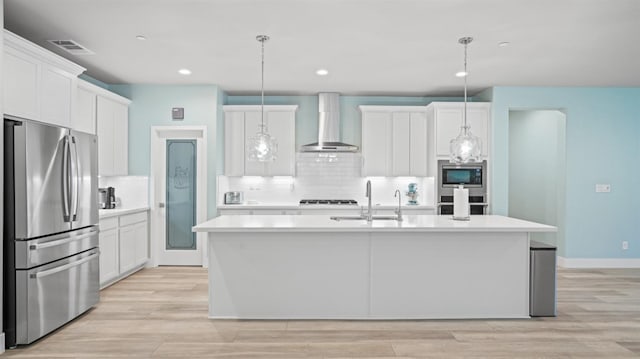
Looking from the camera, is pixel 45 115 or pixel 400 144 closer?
pixel 45 115

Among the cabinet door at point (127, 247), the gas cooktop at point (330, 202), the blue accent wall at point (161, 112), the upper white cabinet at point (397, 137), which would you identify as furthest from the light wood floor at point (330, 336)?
the upper white cabinet at point (397, 137)

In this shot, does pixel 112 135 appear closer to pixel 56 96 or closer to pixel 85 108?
pixel 85 108

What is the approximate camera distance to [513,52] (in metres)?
4.57

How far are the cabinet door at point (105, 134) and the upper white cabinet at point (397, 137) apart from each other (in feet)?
11.8

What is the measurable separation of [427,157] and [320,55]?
2.77 metres

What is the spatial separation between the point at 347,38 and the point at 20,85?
9.36 ft

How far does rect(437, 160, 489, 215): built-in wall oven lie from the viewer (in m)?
6.24

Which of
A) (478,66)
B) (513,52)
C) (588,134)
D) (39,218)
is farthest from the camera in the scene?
(588,134)

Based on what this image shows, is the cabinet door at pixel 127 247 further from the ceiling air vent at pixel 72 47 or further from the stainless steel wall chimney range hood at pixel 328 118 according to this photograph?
the stainless steel wall chimney range hood at pixel 328 118

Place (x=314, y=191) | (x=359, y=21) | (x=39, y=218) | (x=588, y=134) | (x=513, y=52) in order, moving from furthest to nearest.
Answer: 1. (x=314, y=191)
2. (x=588, y=134)
3. (x=513, y=52)
4. (x=359, y=21)
5. (x=39, y=218)

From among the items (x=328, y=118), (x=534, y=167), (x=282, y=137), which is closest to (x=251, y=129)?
(x=282, y=137)

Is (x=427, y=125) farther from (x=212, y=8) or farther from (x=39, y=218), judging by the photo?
(x=39, y=218)

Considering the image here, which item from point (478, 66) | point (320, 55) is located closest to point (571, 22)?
point (478, 66)

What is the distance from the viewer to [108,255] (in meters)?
5.01
